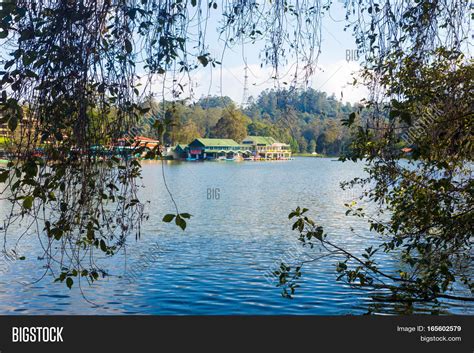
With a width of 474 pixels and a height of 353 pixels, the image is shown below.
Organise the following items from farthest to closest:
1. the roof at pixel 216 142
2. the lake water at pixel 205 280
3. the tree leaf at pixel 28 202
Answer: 1. the roof at pixel 216 142
2. the lake water at pixel 205 280
3. the tree leaf at pixel 28 202

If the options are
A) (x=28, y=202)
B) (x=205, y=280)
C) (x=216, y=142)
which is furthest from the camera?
(x=216, y=142)

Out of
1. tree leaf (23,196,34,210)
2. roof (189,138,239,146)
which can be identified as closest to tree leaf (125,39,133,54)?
tree leaf (23,196,34,210)

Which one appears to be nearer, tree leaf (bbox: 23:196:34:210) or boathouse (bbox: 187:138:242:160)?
tree leaf (bbox: 23:196:34:210)

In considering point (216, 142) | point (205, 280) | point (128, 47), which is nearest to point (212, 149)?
point (216, 142)

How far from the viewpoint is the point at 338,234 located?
19.0 m

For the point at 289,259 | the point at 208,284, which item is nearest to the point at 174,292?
the point at 208,284

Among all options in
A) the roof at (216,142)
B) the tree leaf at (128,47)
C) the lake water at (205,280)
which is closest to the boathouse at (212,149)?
the roof at (216,142)

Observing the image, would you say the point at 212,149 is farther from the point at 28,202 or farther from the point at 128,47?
the point at 28,202

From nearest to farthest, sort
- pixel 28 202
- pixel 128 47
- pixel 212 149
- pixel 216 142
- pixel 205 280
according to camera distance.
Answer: pixel 28 202 < pixel 128 47 < pixel 205 280 < pixel 216 142 < pixel 212 149

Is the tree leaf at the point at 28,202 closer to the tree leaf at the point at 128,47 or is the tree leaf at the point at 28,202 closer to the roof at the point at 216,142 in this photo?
the tree leaf at the point at 128,47

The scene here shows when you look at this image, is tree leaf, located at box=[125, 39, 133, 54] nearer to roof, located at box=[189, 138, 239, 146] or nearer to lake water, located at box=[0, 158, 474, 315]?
lake water, located at box=[0, 158, 474, 315]

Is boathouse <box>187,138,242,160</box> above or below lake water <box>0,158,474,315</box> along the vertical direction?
above

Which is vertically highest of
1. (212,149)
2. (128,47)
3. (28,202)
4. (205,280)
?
(212,149)
